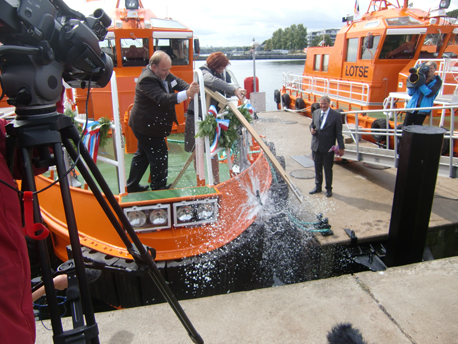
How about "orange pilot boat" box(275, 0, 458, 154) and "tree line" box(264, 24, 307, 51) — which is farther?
"tree line" box(264, 24, 307, 51)

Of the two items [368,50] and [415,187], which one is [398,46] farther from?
[415,187]

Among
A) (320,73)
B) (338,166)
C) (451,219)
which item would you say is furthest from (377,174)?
(320,73)

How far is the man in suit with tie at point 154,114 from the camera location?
3.08 meters

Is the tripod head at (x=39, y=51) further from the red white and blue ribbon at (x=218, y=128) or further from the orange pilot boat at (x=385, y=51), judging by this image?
the orange pilot boat at (x=385, y=51)

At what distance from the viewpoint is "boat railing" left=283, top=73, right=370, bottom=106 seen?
9.90 meters

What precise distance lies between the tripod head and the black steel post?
3322 millimetres

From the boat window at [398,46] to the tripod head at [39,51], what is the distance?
34.5 ft

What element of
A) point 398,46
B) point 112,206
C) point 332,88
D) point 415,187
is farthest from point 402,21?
point 112,206

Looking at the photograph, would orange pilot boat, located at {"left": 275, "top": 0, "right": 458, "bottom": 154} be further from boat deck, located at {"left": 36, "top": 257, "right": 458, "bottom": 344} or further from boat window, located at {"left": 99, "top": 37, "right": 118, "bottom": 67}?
boat deck, located at {"left": 36, "top": 257, "right": 458, "bottom": 344}

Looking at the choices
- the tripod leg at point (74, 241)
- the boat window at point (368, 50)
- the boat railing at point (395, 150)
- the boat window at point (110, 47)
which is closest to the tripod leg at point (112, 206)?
the tripod leg at point (74, 241)

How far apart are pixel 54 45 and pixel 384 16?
1178 cm

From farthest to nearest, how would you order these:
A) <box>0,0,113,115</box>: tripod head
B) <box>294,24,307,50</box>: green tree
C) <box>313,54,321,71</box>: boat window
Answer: <box>294,24,307,50</box>: green tree → <box>313,54,321,71</box>: boat window → <box>0,0,113,115</box>: tripod head

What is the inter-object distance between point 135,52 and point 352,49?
8062mm

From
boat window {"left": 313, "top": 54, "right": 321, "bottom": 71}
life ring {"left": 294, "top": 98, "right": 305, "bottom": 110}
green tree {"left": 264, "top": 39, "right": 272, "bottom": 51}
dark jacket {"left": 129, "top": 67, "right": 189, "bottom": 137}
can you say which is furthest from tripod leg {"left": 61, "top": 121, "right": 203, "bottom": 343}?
green tree {"left": 264, "top": 39, "right": 272, "bottom": 51}
